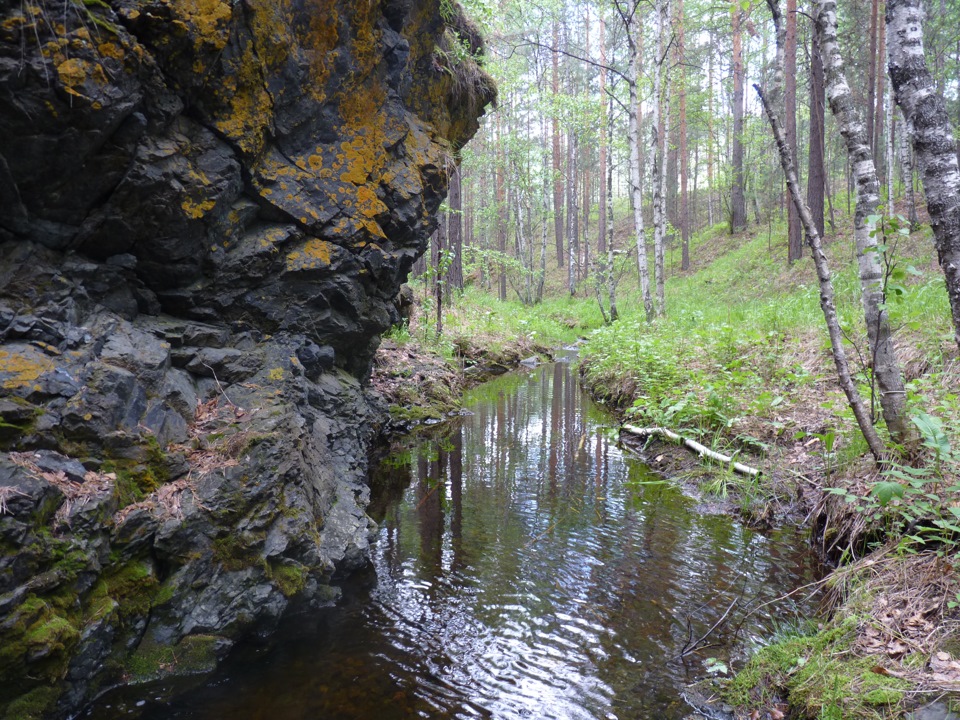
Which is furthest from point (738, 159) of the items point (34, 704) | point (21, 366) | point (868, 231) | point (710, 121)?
point (34, 704)

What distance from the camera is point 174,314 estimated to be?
→ 15.0 ft

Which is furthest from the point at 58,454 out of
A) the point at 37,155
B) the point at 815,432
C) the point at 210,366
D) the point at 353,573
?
the point at 815,432

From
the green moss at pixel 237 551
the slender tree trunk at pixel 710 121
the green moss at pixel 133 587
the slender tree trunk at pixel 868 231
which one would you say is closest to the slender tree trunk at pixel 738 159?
the slender tree trunk at pixel 710 121

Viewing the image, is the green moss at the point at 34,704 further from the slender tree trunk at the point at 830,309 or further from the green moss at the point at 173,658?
the slender tree trunk at the point at 830,309

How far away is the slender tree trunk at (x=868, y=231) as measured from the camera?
4004mm

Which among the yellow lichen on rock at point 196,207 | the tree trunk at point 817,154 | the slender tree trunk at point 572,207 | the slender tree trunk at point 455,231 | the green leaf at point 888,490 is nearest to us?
the green leaf at point 888,490

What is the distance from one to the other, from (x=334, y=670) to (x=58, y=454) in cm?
206

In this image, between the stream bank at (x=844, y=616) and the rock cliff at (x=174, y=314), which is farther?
the rock cliff at (x=174, y=314)

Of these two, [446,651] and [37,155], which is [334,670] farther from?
[37,155]

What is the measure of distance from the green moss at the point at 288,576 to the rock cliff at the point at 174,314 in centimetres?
1

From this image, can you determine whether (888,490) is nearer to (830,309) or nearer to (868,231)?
(830,309)

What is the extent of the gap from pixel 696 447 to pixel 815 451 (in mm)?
1365

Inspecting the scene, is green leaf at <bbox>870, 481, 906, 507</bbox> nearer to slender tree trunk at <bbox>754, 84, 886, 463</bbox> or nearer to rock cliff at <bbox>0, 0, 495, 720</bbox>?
slender tree trunk at <bbox>754, 84, 886, 463</bbox>

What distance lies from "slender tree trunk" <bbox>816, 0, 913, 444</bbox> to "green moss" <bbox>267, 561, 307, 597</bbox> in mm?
4435
